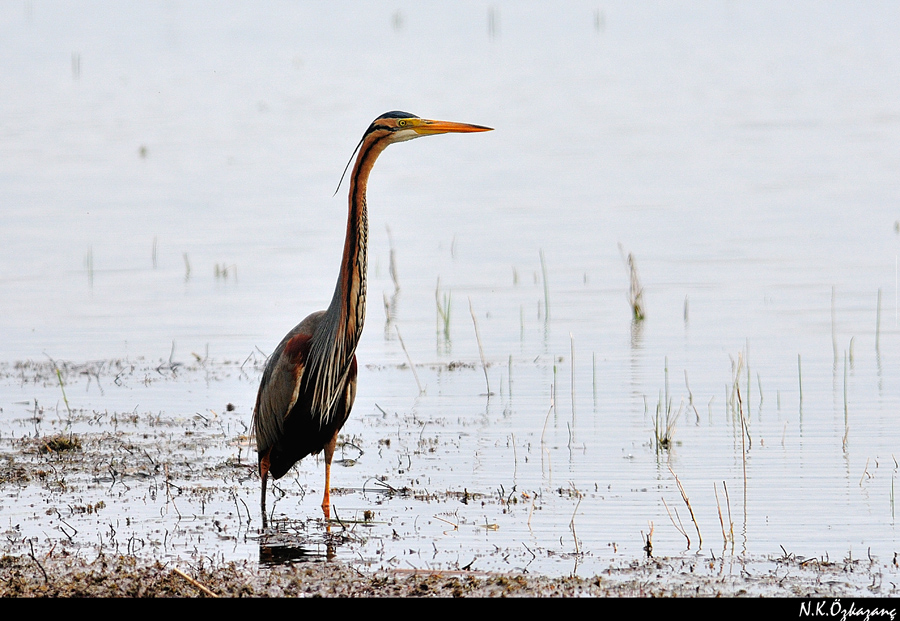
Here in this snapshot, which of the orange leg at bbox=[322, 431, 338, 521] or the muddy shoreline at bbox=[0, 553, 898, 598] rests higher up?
the orange leg at bbox=[322, 431, 338, 521]

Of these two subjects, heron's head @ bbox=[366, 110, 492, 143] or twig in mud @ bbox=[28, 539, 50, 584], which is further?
heron's head @ bbox=[366, 110, 492, 143]

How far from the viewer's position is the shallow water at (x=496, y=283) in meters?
6.91

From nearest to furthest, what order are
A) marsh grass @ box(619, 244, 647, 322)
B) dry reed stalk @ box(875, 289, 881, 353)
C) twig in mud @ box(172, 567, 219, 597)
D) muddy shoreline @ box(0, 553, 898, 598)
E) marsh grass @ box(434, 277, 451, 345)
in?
twig in mud @ box(172, 567, 219, 597)
muddy shoreline @ box(0, 553, 898, 598)
dry reed stalk @ box(875, 289, 881, 353)
marsh grass @ box(434, 277, 451, 345)
marsh grass @ box(619, 244, 647, 322)

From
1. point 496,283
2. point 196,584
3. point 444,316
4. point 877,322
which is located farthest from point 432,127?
point 496,283

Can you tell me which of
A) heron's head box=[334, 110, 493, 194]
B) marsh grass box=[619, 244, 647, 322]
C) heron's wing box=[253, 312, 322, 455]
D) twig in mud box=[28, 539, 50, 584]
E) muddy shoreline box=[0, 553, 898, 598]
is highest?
heron's head box=[334, 110, 493, 194]

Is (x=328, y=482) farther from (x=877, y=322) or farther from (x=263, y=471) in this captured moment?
(x=877, y=322)

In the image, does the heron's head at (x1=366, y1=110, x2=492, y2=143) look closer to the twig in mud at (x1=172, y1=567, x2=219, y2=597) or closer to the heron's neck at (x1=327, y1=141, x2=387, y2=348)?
the heron's neck at (x1=327, y1=141, x2=387, y2=348)

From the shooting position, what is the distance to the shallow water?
6.91m

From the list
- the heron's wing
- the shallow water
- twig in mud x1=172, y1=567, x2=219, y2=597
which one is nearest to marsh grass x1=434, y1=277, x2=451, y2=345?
the shallow water

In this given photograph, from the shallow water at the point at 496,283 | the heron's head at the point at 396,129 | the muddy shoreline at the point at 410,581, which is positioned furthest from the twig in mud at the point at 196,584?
the heron's head at the point at 396,129

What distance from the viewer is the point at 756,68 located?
86.3 feet

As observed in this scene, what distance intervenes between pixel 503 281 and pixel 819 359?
3653 millimetres

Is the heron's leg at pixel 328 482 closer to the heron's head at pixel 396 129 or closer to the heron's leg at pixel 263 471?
the heron's leg at pixel 263 471

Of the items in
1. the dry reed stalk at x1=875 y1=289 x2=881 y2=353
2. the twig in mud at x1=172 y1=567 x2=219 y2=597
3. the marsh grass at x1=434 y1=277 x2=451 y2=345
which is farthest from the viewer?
the marsh grass at x1=434 y1=277 x2=451 y2=345
